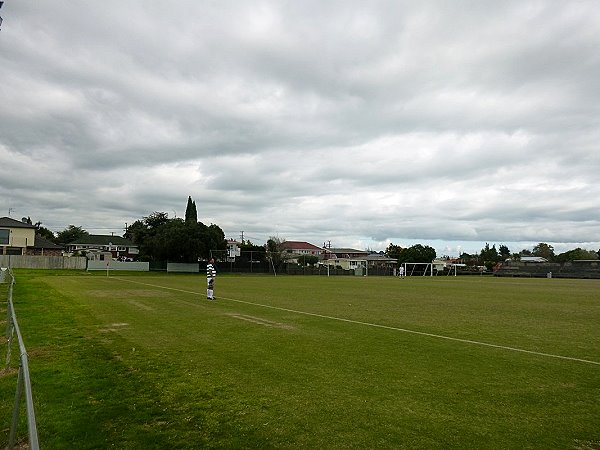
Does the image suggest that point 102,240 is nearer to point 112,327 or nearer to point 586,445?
point 112,327

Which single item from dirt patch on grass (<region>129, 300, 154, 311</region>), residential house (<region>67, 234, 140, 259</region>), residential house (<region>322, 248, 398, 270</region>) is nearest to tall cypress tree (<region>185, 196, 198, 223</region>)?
residential house (<region>67, 234, 140, 259</region>)

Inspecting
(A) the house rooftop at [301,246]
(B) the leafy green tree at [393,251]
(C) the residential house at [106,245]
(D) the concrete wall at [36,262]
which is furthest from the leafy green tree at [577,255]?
(D) the concrete wall at [36,262]

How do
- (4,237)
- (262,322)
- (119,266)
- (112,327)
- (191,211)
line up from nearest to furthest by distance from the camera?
1. (112,327)
2. (262,322)
3. (119,266)
4. (4,237)
5. (191,211)

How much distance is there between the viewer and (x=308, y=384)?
7613 mm

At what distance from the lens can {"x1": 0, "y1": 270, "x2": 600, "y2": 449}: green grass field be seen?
5523 millimetres

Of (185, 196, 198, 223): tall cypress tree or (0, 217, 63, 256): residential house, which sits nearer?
(0, 217, 63, 256): residential house

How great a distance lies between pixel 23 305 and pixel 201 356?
13673mm

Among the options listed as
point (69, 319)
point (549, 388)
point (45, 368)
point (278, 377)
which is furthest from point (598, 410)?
point (69, 319)

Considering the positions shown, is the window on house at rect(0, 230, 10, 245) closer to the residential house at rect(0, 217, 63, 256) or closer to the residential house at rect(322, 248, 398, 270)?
the residential house at rect(0, 217, 63, 256)

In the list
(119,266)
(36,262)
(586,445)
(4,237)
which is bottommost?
(586,445)

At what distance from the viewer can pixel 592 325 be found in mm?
15594

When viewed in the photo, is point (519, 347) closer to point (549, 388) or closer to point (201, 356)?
point (549, 388)

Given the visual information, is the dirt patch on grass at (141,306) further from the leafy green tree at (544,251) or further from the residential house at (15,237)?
the leafy green tree at (544,251)

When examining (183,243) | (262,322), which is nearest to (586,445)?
(262,322)
